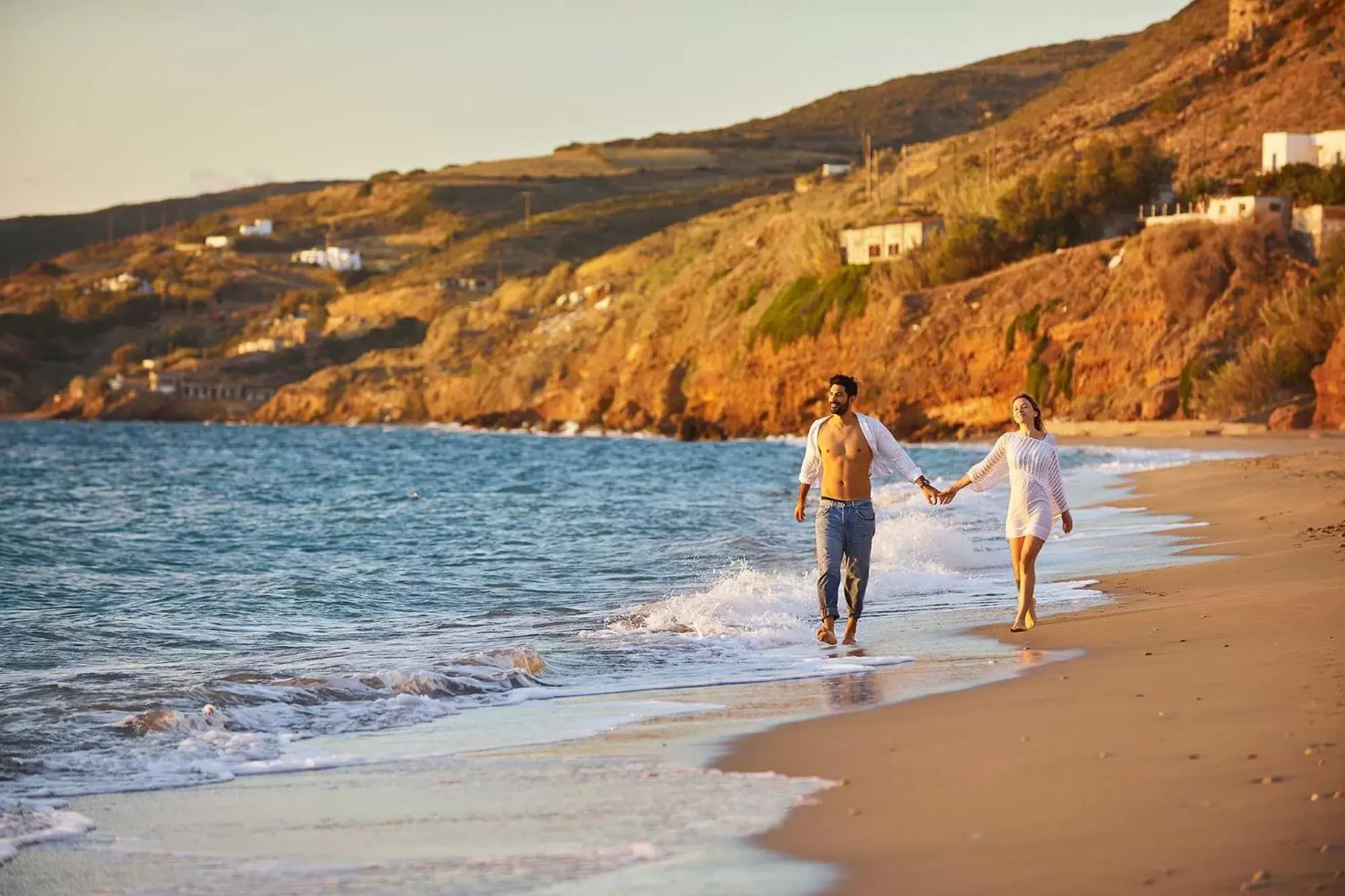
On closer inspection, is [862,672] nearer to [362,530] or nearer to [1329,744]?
[1329,744]

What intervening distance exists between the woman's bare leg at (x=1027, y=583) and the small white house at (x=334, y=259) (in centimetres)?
18261

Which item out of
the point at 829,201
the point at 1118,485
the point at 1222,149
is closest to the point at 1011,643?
the point at 1118,485

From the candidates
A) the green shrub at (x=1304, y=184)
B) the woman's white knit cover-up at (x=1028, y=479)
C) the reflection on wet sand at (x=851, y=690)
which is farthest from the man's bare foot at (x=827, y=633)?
the green shrub at (x=1304, y=184)

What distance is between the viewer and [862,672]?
10.3m

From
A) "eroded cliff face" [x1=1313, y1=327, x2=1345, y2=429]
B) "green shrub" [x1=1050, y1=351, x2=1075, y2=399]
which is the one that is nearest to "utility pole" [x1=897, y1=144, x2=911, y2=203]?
"green shrub" [x1=1050, y1=351, x2=1075, y2=399]

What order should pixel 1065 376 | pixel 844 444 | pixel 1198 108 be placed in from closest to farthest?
pixel 844 444 < pixel 1065 376 < pixel 1198 108

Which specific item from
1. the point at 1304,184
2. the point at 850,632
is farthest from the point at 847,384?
the point at 1304,184

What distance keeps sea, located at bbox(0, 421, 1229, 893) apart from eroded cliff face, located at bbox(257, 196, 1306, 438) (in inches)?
1155

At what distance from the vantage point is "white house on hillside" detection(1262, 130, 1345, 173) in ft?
243

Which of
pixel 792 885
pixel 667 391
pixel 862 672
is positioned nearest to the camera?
pixel 792 885

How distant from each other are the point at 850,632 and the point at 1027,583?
134cm

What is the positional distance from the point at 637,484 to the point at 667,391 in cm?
5026

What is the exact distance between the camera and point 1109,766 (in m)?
6.71

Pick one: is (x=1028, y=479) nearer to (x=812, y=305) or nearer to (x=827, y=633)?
(x=827, y=633)
